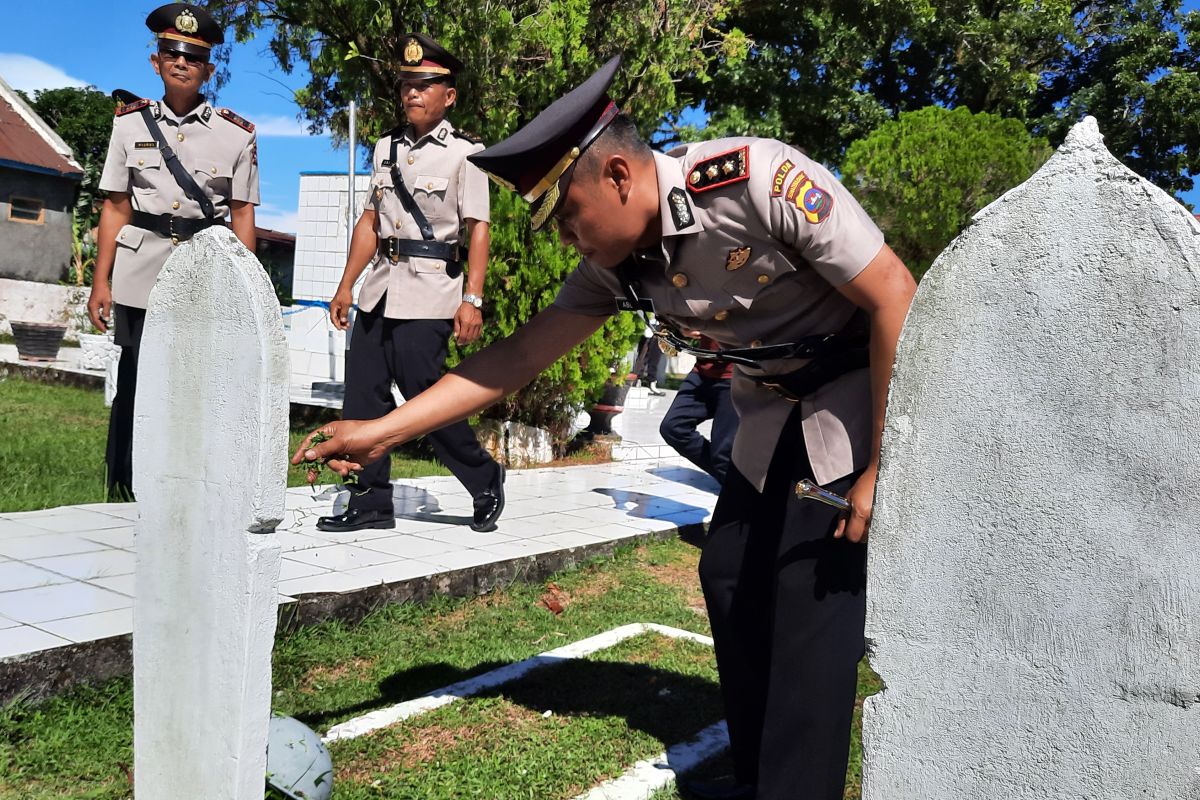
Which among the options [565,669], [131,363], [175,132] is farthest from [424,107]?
[565,669]

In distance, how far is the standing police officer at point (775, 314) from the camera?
2400mm

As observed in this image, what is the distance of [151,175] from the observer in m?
5.18

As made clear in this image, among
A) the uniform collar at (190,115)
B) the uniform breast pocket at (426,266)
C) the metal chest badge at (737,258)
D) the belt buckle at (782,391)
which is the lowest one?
the belt buckle at (782,391)

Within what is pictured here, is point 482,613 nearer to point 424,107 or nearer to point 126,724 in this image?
point 126,724

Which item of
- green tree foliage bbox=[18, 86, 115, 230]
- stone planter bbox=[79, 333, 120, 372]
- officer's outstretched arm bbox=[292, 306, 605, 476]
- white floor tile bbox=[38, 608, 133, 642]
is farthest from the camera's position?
green tree foliage bbox=[18, 86, 115, 230]

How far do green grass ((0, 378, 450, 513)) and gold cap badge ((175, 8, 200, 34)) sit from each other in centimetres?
255

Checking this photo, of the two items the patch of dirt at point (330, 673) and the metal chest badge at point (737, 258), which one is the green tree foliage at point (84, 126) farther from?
the metal chest badge at point (737, 258)

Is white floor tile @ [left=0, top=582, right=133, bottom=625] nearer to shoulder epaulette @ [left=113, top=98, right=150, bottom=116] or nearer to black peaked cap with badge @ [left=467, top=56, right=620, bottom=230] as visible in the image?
black peaked cap with badge @ [left=467, top=56, right=620, bottom=230]

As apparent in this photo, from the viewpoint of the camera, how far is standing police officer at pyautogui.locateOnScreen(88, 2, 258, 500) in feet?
17.0

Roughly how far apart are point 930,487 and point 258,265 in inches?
57.9

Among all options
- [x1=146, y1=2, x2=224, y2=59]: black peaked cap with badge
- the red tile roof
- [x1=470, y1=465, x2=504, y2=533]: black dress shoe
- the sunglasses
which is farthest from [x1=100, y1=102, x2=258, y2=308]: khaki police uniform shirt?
the red tile roof

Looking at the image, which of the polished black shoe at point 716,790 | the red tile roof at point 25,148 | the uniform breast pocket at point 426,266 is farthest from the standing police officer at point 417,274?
the red tile roof at point 25,148

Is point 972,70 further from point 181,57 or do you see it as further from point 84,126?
point 84,126

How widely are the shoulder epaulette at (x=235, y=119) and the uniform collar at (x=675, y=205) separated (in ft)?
11.7
